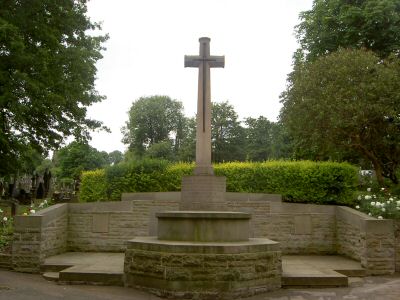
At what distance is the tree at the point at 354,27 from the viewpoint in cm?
2081

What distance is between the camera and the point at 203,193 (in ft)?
34.1

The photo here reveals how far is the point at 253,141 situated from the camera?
174 ft

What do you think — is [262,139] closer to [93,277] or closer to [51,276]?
[51,276]

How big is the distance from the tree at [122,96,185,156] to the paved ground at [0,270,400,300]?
150ft

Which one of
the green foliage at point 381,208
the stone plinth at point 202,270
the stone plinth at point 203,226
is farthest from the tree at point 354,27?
the stone plinth at point 202,270

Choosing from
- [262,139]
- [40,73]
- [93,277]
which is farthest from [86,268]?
[262,139]

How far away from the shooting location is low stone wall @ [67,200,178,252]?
511 inches

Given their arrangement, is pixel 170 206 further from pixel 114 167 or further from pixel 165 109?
pixel 165 109

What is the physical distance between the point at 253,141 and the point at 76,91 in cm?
3669

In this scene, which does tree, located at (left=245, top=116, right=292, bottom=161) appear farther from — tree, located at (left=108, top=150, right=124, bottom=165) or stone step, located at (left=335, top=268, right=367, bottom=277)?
tree, located at (left=108, top=150, right=124, bottom=165)

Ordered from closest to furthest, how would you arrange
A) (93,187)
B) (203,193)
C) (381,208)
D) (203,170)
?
(203,193) → (203,170) → (381,208) → (93,187)

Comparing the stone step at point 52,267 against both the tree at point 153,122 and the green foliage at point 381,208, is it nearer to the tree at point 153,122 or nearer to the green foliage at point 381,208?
the green foliage at point 381,208

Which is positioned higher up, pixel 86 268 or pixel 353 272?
pixel 86 268

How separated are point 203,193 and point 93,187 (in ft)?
17.9
